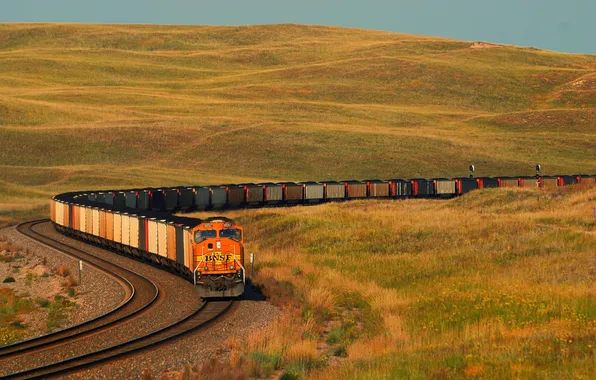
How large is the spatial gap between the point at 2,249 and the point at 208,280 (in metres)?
22.6

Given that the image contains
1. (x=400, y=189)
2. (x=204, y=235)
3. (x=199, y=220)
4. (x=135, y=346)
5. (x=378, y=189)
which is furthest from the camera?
(x=400, y=189)

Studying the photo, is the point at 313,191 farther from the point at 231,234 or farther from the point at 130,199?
the point at 231,234

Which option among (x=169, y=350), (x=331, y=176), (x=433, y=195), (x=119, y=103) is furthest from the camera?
(x=119, y=103)

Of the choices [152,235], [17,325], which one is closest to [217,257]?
[17,325]

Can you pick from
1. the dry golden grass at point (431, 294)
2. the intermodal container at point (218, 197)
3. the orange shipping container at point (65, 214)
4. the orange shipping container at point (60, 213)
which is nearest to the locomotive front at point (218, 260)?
the dry golden grass at point (431, 294)

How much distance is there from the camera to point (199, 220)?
1313 inches

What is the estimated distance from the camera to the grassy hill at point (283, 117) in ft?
362

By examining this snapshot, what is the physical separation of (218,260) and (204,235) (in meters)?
1.06

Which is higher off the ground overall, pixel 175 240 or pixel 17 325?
pixel 175 240

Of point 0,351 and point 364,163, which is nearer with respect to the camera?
point 0,351

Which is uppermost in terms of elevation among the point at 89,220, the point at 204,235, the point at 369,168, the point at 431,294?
the point at 369,168

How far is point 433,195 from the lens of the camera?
278 ft

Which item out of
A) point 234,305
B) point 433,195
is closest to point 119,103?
point 433,195

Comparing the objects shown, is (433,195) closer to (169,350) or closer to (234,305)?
(234,305)
